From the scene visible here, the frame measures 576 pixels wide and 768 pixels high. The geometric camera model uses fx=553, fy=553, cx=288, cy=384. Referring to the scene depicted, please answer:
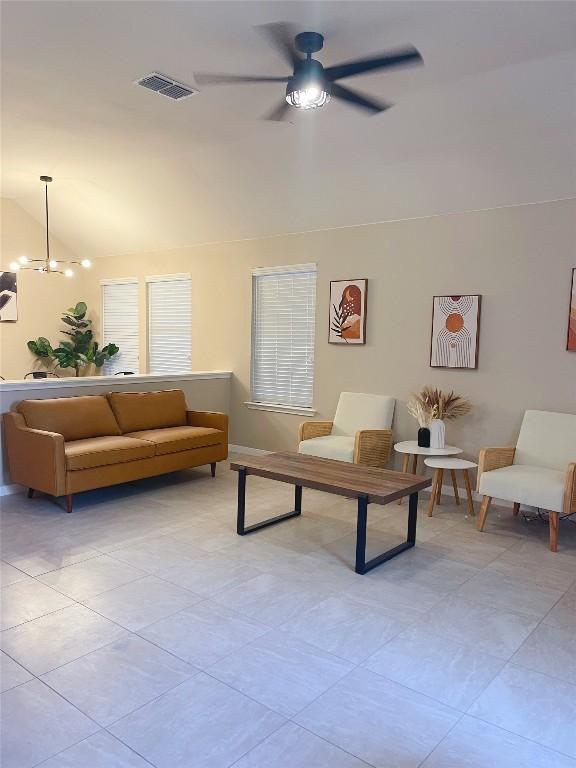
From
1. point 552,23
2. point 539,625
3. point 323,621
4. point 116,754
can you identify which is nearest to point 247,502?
point 323,621

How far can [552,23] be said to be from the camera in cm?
281

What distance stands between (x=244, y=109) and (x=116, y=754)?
3.93 m

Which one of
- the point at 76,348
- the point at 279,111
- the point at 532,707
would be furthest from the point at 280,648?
the point at 76,348

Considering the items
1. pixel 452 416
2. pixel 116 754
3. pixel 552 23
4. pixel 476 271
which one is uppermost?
pixel 552 23

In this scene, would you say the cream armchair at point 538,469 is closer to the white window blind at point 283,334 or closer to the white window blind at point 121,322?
the white window blind at point 283,334

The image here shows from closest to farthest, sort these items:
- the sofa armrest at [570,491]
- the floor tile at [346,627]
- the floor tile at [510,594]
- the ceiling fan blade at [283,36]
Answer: the floor tile at [346,627]
the ceiling fan blade at [283,36]
the floor tile at [510,594]
the sofa armrest at [570,491]

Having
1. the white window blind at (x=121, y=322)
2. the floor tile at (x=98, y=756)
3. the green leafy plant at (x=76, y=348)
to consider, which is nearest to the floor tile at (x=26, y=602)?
the floor tile at (x=98, y=756)

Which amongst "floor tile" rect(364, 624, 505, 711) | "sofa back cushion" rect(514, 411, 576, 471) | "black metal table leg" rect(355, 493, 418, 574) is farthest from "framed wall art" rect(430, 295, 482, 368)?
"floor tile" rect(364, 624, 505, 711)

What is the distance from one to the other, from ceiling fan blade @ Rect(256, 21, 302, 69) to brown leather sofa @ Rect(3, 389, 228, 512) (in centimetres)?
305

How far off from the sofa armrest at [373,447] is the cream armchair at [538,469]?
103 centimetres

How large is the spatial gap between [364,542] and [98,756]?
1.84 m

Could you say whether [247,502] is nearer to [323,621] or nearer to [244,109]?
[323,621]

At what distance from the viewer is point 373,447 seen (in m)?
5.00

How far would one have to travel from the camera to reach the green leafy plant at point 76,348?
26.1 feet
